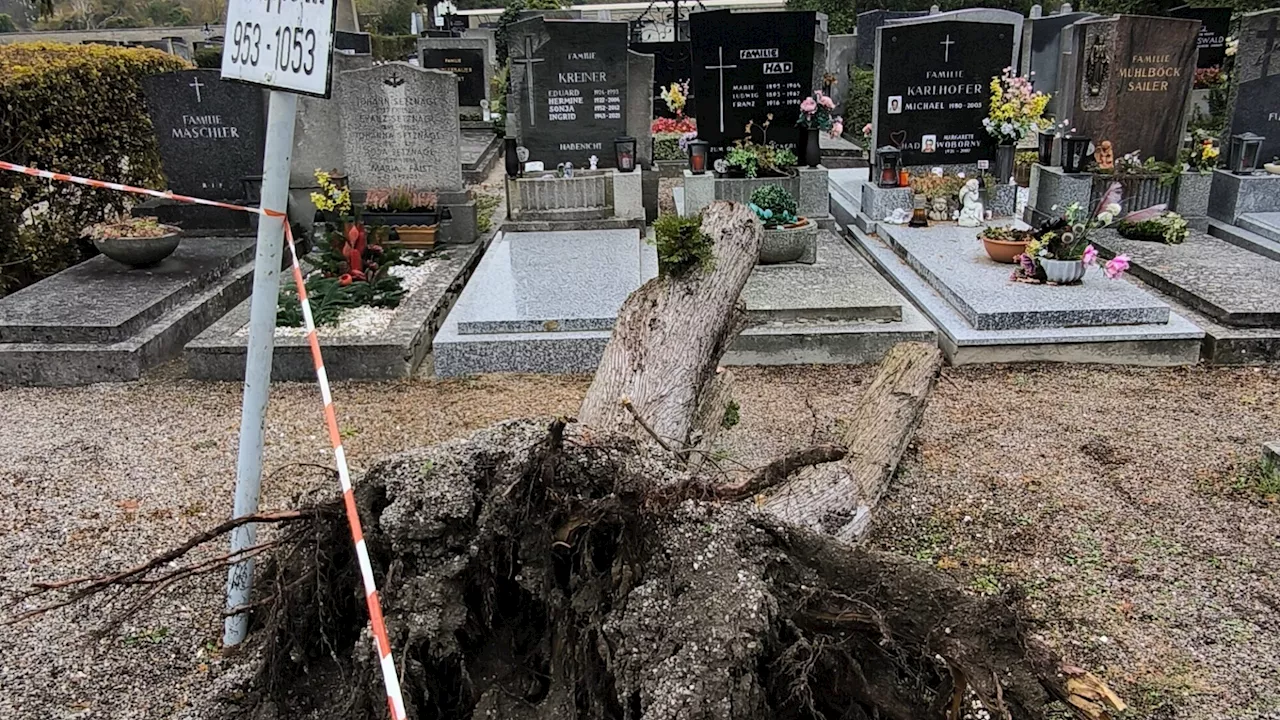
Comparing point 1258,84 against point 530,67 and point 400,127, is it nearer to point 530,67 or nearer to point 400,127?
point 530,67

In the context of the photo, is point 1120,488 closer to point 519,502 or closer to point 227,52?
point 519,502

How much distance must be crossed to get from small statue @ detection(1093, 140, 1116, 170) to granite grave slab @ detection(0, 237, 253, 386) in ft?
24.7

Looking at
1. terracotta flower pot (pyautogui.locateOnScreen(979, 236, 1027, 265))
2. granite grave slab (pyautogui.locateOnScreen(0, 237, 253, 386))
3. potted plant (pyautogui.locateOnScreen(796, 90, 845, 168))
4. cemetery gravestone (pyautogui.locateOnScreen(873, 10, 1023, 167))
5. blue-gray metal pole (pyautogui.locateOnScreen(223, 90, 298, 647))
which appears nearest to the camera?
blue-gray metal pole (pyautogui.locateOnScreen(223, 90, 298, 647))

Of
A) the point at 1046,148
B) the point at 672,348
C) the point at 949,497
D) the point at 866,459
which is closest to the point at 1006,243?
the point at 1046,148

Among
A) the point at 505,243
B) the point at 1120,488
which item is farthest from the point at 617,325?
the point at 505,243

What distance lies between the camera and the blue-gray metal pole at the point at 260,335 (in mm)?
2703

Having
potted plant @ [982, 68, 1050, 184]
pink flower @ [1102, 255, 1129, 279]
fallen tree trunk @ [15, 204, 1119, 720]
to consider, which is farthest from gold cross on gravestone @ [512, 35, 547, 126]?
fallen tree trunk @ [15, 204, 1119, 720]

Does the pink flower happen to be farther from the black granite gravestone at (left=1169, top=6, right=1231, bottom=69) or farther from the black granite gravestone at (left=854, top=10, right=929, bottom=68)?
the black granite gravestone at (left=854, top=10, right=929, bottom=68)

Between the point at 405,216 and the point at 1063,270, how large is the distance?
204 inches

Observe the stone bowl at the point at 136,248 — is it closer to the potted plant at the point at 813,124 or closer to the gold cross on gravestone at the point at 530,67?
the gold cross on gravestone at the point at 530,67

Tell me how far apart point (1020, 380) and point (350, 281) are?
4.60m

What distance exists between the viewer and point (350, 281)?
6680mm

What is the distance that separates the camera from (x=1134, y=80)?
27.8ft

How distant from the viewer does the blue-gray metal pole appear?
270 centimetres
